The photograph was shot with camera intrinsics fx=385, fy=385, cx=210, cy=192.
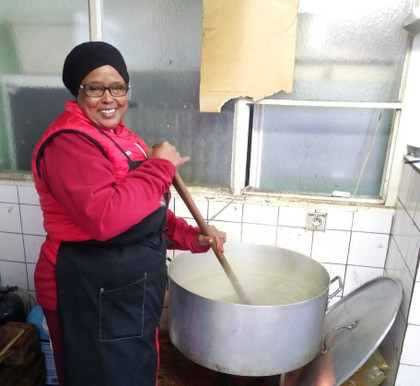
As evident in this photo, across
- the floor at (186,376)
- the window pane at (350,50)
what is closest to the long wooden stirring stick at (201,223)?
the floor at (186,376)

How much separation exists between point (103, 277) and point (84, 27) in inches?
45.2

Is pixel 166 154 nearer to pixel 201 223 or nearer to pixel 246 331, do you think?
pixel 201 223

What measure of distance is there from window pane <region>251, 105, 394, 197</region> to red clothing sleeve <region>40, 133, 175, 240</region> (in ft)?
2.68

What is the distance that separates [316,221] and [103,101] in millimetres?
1002

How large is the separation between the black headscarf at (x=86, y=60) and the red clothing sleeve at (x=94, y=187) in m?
0.16

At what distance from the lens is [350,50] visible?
4.86 feet

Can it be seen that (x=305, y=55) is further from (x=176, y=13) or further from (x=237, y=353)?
(x=237, y=353)

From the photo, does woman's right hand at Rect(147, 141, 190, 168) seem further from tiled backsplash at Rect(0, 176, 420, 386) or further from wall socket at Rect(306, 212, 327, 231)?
wall socket at Rect(306, 212, 327, 231)

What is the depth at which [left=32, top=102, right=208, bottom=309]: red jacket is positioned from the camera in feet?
2.86

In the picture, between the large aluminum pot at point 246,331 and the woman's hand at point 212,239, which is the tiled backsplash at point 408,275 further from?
the woman's hand at point 212,239

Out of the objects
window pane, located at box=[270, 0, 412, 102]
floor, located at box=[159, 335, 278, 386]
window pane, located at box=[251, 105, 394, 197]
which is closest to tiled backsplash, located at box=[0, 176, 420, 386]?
window pane, located at box=[251, 105, 394, 197]

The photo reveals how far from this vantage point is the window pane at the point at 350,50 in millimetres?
1440

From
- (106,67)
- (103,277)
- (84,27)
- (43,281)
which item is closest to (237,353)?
(103,277)

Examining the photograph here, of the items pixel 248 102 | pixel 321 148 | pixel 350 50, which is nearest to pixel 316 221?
pixel 321 148
